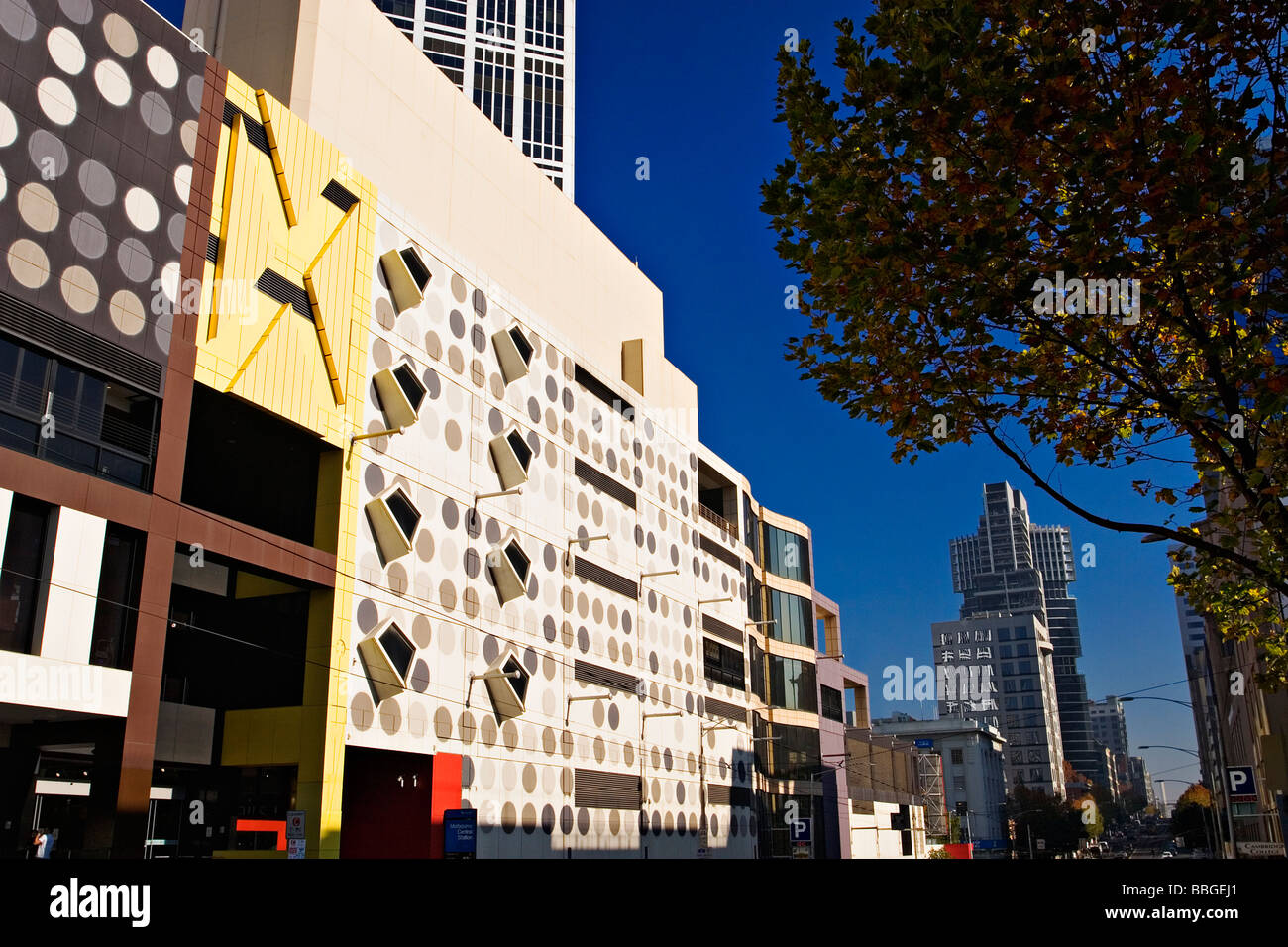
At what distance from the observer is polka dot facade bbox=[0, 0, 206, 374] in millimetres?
23031

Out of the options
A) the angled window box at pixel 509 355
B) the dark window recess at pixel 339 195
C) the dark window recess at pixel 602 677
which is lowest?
the dark window recess at pixel 602 677

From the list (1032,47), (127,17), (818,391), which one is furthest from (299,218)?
(1032,47)

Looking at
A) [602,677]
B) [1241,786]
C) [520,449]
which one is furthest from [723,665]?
[1241,786]

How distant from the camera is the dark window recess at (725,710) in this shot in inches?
2242

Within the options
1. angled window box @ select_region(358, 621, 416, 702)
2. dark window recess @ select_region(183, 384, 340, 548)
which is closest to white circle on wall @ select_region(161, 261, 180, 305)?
dark window recess @ select_region(183, 384, 340, 548)

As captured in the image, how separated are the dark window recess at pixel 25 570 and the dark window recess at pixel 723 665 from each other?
3922 centimetres

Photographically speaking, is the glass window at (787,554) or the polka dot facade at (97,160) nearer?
the polka dot facade at (97,160)

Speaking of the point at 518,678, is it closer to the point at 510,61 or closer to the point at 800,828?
the point at 800,828

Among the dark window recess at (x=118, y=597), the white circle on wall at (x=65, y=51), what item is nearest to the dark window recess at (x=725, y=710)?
the dark window recess at (x=118, y=597)

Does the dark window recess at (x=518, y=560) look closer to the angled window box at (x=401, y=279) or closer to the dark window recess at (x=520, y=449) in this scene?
the dark window recess at (x=520, y=449)
